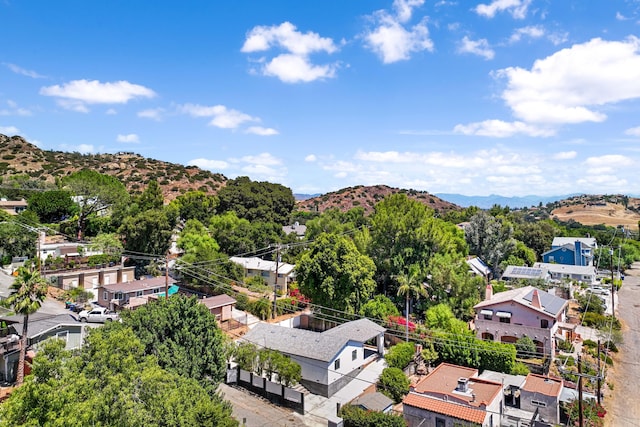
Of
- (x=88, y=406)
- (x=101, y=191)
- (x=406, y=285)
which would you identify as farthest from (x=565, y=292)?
(x=101, y=191)

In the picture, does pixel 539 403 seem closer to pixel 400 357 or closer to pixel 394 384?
pixel 394 384

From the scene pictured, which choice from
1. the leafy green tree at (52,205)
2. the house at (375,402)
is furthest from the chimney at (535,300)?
the leafy green tree at (52,205)

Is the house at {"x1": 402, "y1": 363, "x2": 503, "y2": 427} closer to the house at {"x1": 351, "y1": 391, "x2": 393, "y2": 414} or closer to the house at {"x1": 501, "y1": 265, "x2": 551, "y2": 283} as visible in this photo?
the house at {"x1": 351, "y1": 391, "x2": 393, "y2": 414}

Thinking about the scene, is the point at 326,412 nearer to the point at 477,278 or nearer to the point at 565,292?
the point at 477,278

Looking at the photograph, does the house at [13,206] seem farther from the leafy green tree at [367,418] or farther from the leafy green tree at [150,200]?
the leafy green tree at [367,418]

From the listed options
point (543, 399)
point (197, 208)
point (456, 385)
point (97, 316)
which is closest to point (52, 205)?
point (197, 208)

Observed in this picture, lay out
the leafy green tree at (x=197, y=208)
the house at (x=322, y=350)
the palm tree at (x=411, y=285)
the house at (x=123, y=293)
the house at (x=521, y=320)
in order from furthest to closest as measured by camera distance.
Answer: the leafy green tree at (x=197, y=208)
the house at (x=123, y=293)
the palm tree at (x=411, y=285)
the house at (x=521, y=320)
the house at (x=322, y=350)
